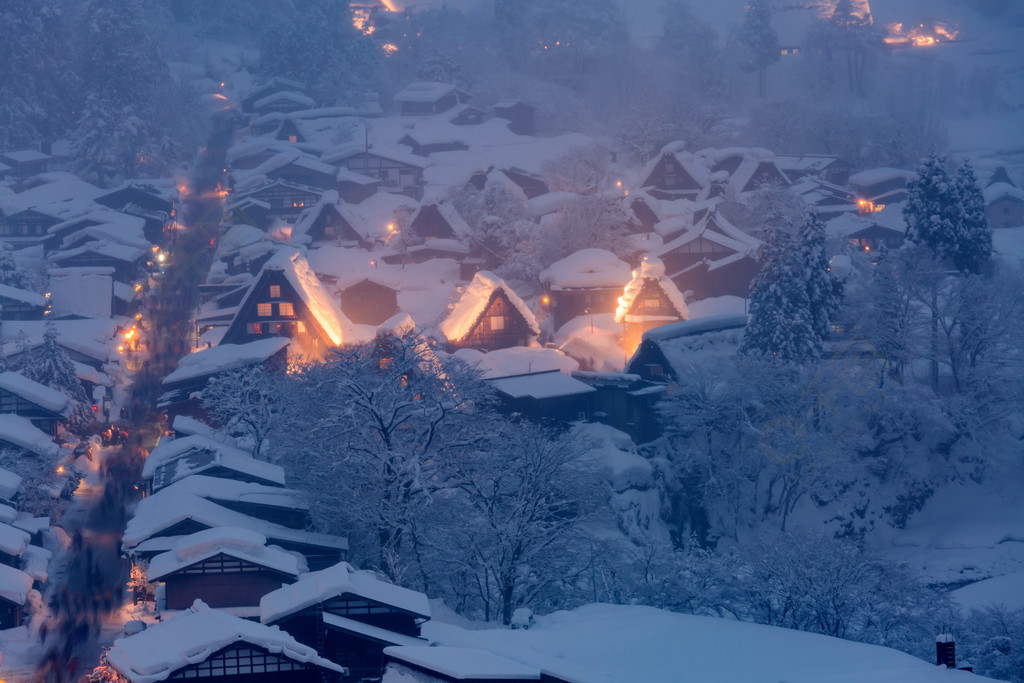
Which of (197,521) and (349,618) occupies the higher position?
(197,521)

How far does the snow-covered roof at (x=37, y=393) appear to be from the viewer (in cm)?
3522

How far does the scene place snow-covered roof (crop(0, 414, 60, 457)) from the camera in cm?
3203

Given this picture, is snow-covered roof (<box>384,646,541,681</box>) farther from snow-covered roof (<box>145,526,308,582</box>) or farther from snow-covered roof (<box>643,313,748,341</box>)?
snow-covered roof (<box>643,313,748,341</box>)

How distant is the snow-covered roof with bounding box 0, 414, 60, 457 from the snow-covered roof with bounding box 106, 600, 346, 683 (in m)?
18.2

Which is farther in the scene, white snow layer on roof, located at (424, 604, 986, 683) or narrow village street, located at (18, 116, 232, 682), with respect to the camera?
narrow village street, located at (18, 116, 232, 682)

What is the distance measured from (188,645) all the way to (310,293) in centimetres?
2548

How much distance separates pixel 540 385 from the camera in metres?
34.8

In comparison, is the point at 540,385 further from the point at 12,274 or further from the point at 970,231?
the point at 12,274

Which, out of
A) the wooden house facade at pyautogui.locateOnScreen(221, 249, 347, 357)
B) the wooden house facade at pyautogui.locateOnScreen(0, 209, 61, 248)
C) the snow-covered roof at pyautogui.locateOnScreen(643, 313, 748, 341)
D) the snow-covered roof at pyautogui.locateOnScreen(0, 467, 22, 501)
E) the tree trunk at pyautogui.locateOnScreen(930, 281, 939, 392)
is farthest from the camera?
the wooden house facade at pyautogui.locateOnScreen(0, 209, 61, 248)

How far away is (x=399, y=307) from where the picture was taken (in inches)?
1766

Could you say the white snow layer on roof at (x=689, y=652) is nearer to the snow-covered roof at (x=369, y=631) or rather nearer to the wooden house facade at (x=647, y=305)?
the snow-covered roof at (x=369, y=631)

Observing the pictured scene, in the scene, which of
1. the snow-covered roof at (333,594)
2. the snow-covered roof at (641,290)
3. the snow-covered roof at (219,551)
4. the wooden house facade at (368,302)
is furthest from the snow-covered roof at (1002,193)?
the snow-covered roof at (333,594)

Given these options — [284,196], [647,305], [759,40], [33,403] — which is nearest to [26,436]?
[33,403]

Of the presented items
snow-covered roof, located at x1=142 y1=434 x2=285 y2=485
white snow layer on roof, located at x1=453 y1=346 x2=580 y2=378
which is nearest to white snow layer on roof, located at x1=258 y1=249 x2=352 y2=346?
white snow layer on roof, located at x1=453 y1=346 x2=580 y2=378
